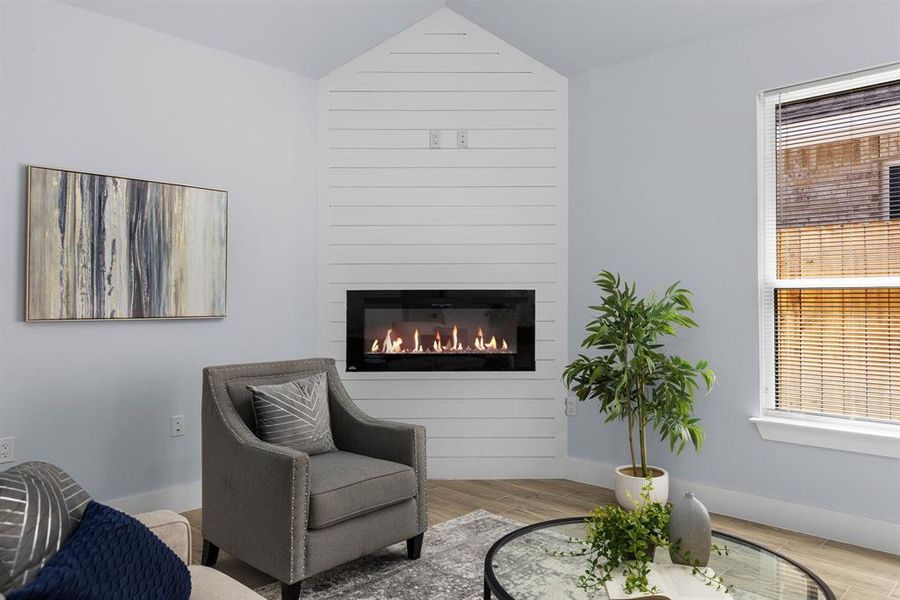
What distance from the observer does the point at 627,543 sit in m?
1.84

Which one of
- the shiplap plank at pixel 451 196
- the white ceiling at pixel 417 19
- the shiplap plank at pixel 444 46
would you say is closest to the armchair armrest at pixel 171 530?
the white ceiling at pixel 417 19

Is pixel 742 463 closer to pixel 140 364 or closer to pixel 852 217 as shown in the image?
pixel 852 217

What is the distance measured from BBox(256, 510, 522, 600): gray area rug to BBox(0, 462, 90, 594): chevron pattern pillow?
1.31 m

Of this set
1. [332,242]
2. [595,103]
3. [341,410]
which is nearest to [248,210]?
[332,242]

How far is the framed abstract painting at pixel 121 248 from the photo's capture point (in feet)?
9.95

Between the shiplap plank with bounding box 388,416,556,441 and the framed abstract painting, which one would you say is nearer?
the framed abstract painting

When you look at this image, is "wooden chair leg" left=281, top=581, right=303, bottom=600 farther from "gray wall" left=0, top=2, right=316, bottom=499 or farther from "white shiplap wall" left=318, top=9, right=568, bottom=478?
"white shiplap wall" left=318, top=9, right=568, bottom=478

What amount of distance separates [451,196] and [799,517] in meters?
2.70

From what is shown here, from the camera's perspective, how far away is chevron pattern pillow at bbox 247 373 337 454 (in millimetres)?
2775

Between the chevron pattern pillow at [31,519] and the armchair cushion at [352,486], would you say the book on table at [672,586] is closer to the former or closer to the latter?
the armchair cushion at [352,486]

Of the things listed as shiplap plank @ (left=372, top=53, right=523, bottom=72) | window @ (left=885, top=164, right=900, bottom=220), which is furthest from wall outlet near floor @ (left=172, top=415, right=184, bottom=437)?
window @ (left=885, top=164, right=900, bottom=220)

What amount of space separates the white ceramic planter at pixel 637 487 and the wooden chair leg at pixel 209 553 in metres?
2.06

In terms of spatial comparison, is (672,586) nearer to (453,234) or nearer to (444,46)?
(453,234)

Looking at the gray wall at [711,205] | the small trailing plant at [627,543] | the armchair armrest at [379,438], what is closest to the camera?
the small trailing plant at [627,543]
